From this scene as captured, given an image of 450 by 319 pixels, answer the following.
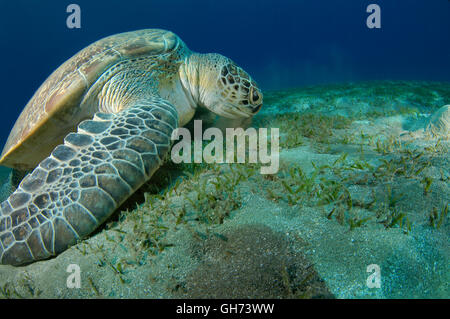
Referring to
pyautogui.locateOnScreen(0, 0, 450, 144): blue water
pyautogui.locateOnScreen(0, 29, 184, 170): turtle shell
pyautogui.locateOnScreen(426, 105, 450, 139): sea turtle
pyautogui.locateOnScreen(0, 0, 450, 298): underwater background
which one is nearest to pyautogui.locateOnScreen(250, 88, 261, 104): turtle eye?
pyautogui.locateOnScreen(0, 0, 450, 298): underwater background

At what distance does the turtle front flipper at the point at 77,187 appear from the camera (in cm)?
163

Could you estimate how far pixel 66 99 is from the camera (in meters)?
2.99

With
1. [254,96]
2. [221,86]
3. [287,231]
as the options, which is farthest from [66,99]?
[287,231]

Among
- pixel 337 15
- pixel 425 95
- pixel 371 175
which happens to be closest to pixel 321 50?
pixel 337 15

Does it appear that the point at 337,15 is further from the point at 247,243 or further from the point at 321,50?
the point at 247,243

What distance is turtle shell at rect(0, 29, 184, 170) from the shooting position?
303 centimetres

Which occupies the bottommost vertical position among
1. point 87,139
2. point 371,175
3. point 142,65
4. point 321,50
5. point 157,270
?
point 157,270

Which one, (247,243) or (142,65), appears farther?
(142,65)

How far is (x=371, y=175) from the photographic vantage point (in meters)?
1.91

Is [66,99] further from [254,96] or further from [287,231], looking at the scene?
[287,231]

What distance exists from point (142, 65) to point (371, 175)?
313 centimetres

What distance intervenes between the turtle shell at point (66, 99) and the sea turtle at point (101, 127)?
0.01 metres

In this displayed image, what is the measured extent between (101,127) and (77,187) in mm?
711

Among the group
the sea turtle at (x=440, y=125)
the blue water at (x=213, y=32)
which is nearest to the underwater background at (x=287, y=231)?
the sea turtle at (x=440, y=125)
